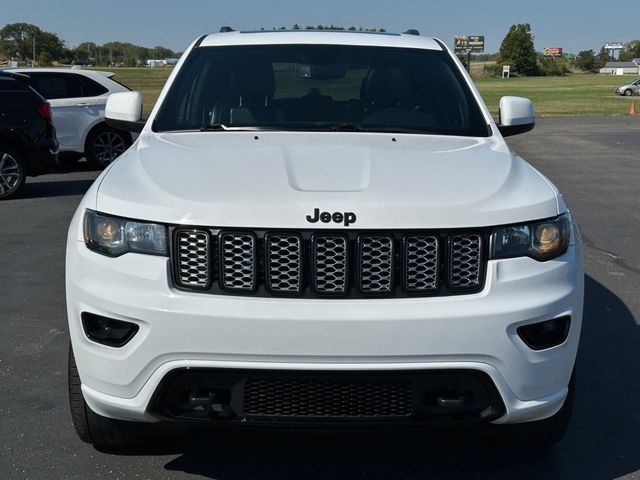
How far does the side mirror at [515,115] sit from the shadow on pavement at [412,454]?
1.62 metres

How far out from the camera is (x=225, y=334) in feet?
9.50

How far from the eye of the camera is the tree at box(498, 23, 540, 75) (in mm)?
148225

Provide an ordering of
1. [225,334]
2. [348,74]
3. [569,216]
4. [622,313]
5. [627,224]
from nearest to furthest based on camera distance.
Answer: [225,334], [569,216], [348,74], [622,313], [627,224]

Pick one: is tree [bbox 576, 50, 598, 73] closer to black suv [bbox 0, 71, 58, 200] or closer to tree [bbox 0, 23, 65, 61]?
tree [bbox 0, 23, 65, 61]

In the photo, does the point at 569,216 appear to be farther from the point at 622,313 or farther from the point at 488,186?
the point at 622,313

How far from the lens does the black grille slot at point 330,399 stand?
2.98 metres

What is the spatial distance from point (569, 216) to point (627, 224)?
6.47m

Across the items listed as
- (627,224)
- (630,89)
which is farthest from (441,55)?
(630,89)

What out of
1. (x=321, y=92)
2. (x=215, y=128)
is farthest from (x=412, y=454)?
(x=321, y=92)

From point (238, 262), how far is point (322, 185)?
0.43m

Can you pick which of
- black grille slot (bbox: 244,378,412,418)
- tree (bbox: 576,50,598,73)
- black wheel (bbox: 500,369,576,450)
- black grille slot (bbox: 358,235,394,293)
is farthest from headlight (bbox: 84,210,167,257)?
tree (bbox: 576,50,598,73)

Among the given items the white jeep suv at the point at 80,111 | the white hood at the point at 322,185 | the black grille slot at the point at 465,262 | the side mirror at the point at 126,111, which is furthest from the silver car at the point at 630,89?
the black grille slot at the point at 465,262

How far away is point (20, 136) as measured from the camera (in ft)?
36.1

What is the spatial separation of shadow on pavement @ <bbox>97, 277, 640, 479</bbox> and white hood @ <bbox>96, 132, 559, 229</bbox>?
939mm
